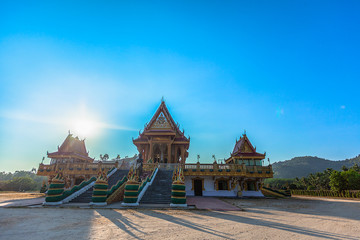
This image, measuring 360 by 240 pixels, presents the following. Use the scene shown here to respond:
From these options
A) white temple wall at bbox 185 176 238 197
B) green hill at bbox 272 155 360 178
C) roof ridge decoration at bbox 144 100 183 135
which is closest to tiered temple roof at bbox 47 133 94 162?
roof ridge decoration at bbox 144 100 183 135

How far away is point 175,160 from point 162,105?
9345 millimetres

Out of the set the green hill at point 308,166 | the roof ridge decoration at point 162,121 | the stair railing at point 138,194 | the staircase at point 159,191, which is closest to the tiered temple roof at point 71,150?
the roof ridge decoration at point 162,121

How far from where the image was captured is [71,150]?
2936cm

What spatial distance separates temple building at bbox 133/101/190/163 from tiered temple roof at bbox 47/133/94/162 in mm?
9935

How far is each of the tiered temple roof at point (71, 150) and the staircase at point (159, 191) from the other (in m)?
17.9

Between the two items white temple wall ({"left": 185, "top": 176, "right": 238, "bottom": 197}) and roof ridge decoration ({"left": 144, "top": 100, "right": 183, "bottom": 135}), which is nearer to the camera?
white temple wall ({"left": 185, "top": 176, "right": 238, "bottom": 197})

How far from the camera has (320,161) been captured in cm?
14188

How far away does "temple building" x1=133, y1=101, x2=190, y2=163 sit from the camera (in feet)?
84.4

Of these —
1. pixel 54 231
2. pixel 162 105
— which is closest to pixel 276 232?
pixel 54 231

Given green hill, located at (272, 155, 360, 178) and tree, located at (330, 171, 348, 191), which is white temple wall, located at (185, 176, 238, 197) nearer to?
tree, located at (330, 171, 348, 191)

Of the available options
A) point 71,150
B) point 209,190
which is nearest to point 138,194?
point 209,190

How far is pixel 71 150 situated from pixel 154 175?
1938cm

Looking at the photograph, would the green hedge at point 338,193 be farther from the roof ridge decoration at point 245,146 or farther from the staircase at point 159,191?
the staircase at point 159,191

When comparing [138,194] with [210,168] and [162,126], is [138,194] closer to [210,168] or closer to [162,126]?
[210,168]
